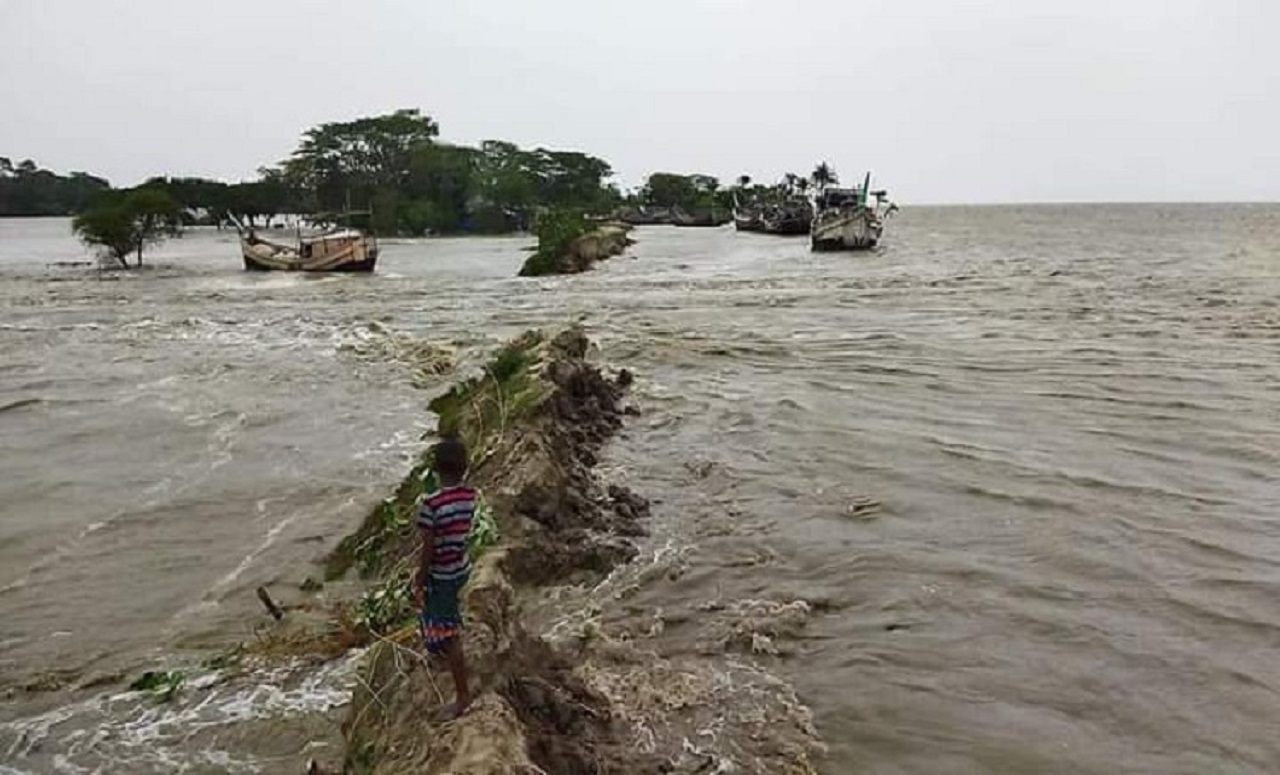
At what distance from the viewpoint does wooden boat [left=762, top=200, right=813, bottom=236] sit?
7562 centimetres

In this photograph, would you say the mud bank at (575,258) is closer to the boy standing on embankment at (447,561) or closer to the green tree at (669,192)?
the boy standing on embankment at (447,561)

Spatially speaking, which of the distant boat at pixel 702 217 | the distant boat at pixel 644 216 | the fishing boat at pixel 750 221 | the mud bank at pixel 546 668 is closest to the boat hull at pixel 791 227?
the fishing boat at pixel 750 221

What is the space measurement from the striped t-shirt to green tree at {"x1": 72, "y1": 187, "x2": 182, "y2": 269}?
5411 cm

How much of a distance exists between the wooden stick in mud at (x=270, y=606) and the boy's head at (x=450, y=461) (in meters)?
3.04

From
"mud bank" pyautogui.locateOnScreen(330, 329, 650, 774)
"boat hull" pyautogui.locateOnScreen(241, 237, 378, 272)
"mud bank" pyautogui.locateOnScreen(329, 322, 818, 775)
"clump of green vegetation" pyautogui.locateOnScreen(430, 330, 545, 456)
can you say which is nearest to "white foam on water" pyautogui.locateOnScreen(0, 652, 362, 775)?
"mud bank" pyautogui.locateOnScreen(329, 322, 818, 775)

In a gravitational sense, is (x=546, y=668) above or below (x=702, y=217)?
above

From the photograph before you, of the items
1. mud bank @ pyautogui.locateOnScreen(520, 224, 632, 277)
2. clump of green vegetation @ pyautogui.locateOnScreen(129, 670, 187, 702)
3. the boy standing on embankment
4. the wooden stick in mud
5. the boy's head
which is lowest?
mud bank @ pyautogui.locateOnScreen(520, 224, 632, 277)

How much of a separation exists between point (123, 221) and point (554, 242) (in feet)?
74.3

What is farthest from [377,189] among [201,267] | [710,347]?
[710,347]

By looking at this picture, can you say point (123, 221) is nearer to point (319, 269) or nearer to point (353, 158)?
point (319, 269)

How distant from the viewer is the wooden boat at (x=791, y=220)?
75625 millimetres

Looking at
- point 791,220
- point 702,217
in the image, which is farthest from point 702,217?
point 791,220

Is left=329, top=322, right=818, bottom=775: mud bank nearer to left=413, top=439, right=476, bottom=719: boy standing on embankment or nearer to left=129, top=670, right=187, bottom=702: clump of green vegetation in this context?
left=413, top=439, right=476, bottom=719: boy standing on embankment

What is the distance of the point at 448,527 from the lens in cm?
425
